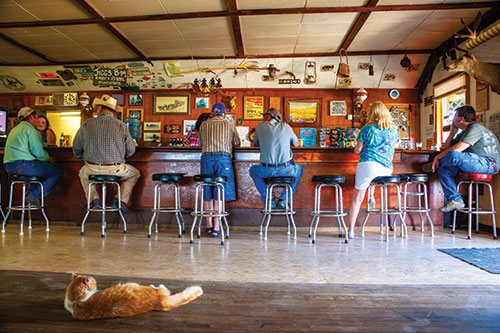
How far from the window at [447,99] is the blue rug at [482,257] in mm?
3317

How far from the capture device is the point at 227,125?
4.29 metres

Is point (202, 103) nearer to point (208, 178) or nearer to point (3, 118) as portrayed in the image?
point (3, 118)

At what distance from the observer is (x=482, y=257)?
3.11m

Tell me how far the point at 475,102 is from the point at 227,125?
4251 millimetres

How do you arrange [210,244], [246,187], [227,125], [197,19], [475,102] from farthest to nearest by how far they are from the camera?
1. [197,19]
2. [475,102]
3. [246,187]
4. [227,125]
5. [210,244]

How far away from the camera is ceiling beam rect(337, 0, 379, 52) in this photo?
5.38m

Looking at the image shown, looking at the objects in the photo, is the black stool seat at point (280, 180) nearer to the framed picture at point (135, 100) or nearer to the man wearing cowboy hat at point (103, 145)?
the man wearing cowboy hat at point (103, 145)

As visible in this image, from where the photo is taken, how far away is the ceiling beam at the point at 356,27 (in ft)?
17.6

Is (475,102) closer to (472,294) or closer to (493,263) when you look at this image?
(493,263)

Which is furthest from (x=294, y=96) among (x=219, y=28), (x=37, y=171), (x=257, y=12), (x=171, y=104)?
(x=37, y=171)

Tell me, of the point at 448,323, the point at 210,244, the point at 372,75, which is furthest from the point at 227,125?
the point at 372,75

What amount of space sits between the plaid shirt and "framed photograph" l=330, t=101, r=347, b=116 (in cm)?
507

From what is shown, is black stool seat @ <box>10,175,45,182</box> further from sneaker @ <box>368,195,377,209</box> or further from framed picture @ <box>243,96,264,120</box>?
framed picture @ <box>243,96,264,120</box>

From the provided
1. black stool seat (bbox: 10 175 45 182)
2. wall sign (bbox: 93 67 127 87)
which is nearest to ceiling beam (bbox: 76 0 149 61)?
wall sign (bbox: 93 67 127 87)
